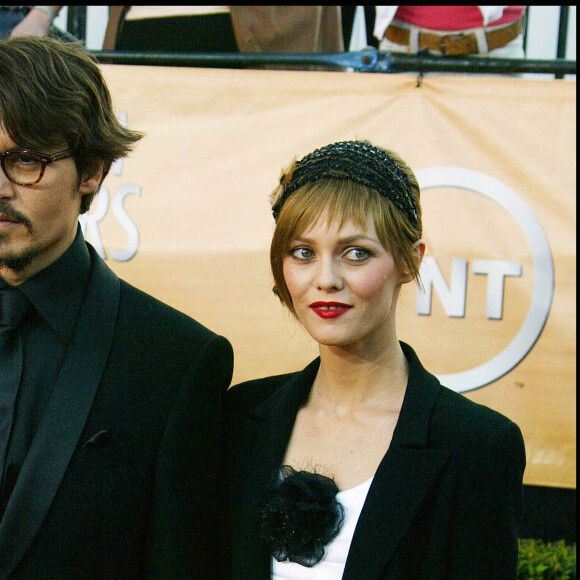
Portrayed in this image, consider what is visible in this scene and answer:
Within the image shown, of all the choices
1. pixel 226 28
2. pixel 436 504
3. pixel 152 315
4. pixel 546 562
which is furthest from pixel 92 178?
pixel 226 28

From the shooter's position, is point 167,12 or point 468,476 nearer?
point 468,476

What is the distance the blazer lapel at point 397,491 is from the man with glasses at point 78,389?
0.41 m

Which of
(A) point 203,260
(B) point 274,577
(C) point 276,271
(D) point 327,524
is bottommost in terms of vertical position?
(B) point 274,577

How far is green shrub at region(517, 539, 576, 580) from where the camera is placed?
11.3 feet

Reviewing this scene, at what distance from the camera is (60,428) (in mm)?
1958

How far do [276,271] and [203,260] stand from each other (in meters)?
1.74

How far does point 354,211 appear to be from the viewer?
1.99 meters

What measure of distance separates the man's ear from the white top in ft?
3.44

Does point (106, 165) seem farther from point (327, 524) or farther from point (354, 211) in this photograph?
point (327, 524)

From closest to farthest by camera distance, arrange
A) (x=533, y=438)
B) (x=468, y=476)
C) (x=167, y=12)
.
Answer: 1. (x=468, y=476)
2. (x=533, y=438)
3. (x=167, y=12)

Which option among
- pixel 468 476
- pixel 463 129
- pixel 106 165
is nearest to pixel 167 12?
pixel 463 129

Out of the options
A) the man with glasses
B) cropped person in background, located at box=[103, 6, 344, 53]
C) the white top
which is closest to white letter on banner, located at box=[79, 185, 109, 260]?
cropped person in background, located at box=[103, 6, 344, 53]

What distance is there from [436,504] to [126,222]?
2.41m

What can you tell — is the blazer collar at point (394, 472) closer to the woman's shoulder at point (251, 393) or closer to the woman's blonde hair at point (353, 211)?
the woman's shoulder at point (251, 393)
